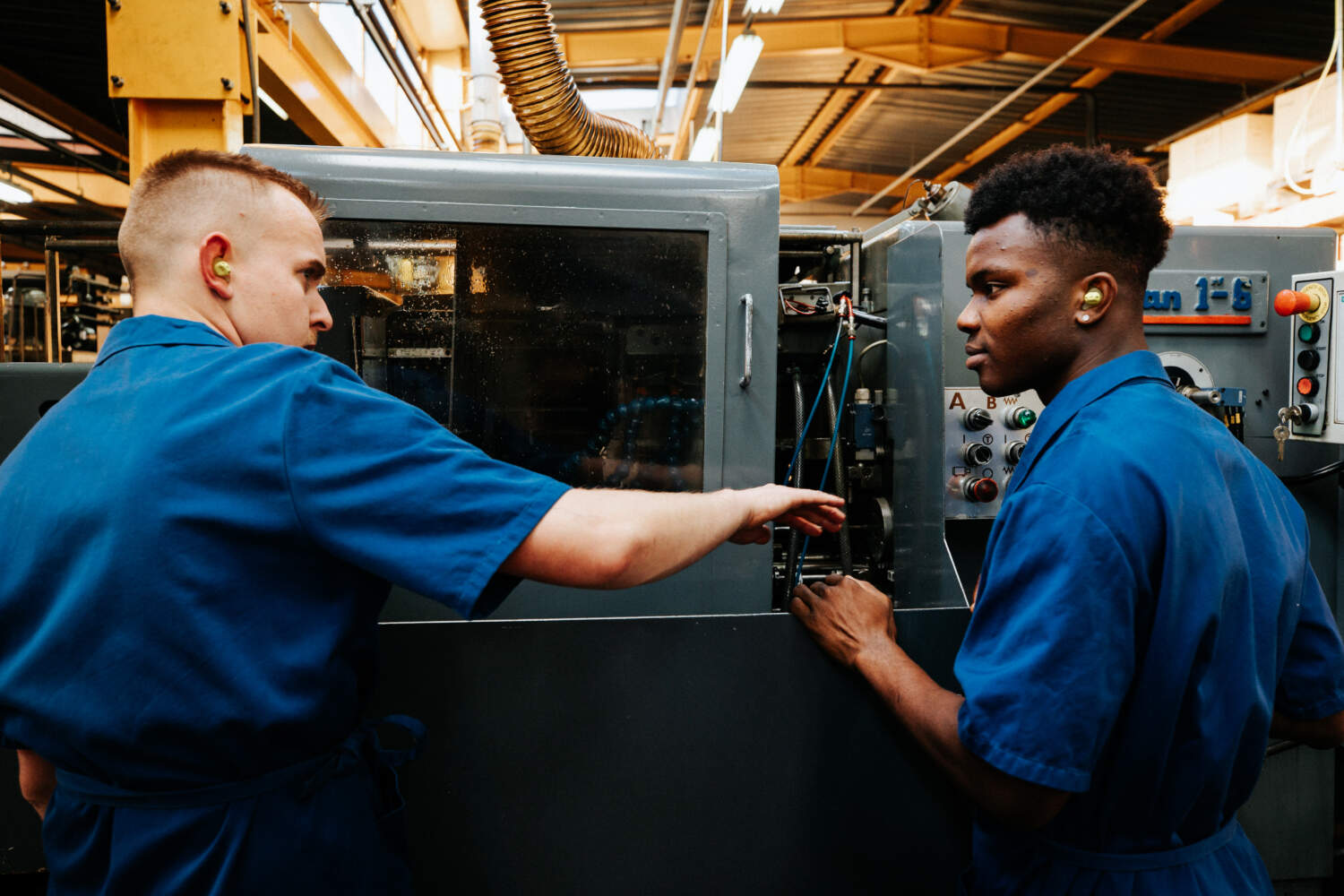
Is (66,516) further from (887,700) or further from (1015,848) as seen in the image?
(1015,848)

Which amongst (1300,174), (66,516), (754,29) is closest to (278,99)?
(754,29)

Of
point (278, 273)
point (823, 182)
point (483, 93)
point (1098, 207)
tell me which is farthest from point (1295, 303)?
point (823, 182)

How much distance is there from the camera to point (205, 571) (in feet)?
2.52

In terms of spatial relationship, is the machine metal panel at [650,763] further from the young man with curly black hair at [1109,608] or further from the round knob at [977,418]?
the round knob at [977,418]

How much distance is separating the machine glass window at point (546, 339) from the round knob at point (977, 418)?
2.02 ft

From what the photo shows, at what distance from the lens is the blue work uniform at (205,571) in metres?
0.76

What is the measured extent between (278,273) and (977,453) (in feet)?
4.62

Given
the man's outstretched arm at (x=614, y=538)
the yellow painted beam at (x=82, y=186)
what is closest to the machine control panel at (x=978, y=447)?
the man's outstretched arm at (x=614, y=538)

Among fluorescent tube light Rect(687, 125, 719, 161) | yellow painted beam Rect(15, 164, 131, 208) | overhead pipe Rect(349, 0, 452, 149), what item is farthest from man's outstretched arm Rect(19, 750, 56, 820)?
yellow painted beam Rect(15, 164, 131, 208)

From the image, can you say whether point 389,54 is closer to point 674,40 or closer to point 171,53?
point 171,53

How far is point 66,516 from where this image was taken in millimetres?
771

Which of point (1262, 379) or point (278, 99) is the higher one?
point (278, 99)

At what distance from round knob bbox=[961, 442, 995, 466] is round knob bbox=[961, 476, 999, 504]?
4 cm

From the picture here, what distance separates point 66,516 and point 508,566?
441 millimetres
